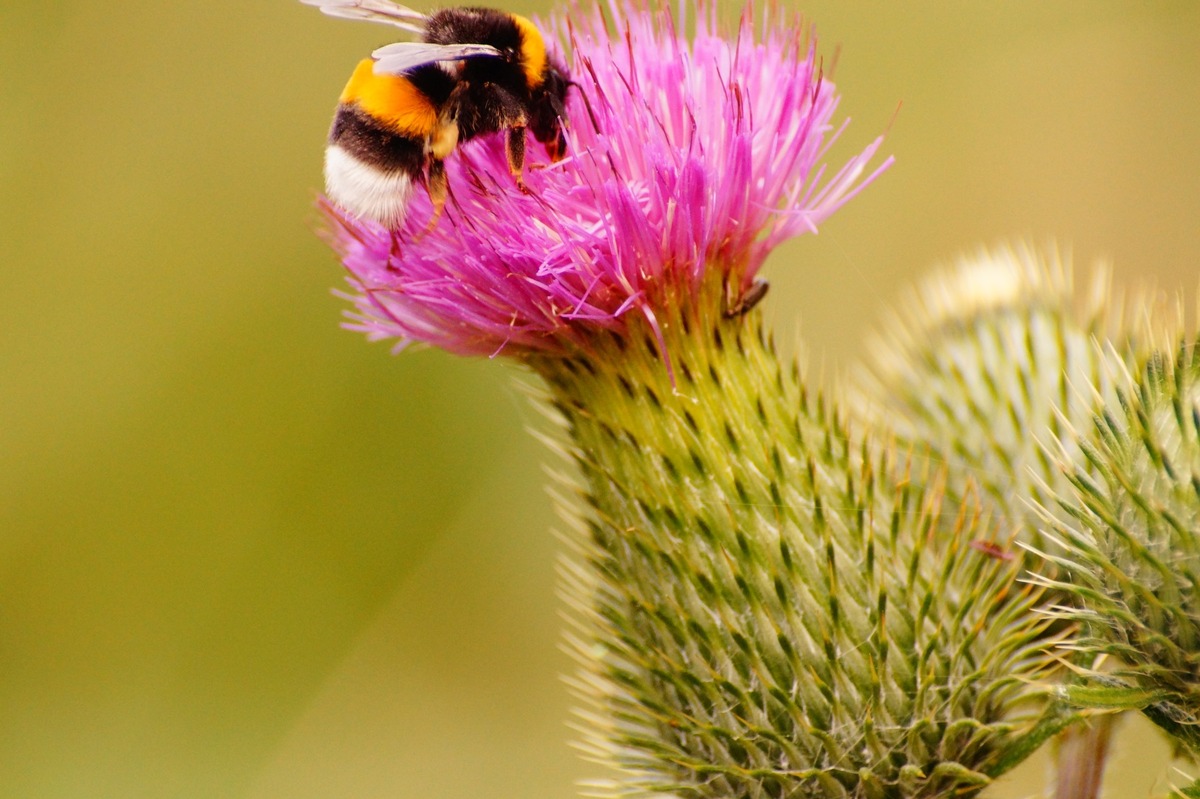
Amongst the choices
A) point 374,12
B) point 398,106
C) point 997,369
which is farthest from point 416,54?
point 997,369

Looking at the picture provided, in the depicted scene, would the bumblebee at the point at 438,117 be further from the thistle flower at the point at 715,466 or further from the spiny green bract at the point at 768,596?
the spiny green bract at the point at 768,596

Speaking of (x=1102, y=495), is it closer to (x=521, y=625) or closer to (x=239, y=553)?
(x=521, y=625)

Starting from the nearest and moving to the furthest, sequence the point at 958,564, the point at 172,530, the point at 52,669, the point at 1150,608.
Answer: the point at 1150,608 → the point at 958,564 → the point at 52,669 → the point at 172,530

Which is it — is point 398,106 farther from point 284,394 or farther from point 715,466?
point 284,394

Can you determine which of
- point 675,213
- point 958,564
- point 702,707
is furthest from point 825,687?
point 675,213

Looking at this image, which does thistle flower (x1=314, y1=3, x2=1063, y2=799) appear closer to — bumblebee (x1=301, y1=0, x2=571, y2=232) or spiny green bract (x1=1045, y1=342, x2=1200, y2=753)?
bumblebee (x1=301, y1=0, x2=571, y2=232)

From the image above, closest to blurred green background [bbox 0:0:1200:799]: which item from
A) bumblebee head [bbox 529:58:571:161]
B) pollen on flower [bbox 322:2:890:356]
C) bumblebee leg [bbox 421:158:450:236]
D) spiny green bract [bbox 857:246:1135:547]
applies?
spiny green bract [bbox 857:246:1135:547]

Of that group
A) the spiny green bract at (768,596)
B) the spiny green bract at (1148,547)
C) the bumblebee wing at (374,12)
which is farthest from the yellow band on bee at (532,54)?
the spiny green bract at (1148,547)
